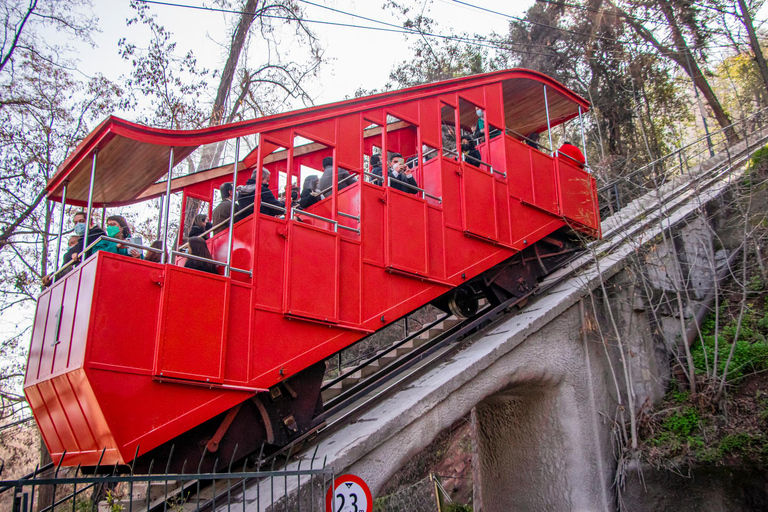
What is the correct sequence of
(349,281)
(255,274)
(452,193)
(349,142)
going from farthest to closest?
(452,193), (349,142), (349,281), (255,274)

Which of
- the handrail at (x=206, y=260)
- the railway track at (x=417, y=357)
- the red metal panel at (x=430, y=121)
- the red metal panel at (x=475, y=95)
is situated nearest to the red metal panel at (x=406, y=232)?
the red metal panel at (x=430, y=121)

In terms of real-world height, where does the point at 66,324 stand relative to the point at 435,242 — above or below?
below

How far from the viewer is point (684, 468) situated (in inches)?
291

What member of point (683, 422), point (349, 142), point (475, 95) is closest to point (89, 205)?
point (349, 142)

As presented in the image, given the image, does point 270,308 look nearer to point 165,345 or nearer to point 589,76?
point 165,345

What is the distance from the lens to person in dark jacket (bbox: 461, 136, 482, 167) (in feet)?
26.9

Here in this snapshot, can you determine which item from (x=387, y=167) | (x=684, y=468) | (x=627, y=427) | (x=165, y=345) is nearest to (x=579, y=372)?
(x=627, y=427)

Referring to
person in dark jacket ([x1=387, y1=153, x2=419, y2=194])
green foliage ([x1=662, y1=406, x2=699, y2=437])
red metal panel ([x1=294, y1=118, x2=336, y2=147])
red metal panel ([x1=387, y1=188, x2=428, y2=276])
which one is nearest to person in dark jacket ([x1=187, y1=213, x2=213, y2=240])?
red metal panel ([x1=294, y1=118, x2=336, y2=147])

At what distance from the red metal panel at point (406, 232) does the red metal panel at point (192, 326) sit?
226 centimetres

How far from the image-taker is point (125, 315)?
15.3 feet

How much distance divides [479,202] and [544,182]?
6.10ft

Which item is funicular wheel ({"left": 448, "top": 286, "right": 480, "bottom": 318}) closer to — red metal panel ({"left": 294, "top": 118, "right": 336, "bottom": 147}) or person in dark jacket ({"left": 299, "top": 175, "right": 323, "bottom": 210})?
person in dark jacket ({"left": 299, "top": 175, "right": 323, "bottom": 210})

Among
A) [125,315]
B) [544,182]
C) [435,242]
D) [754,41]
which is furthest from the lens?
[754,41]

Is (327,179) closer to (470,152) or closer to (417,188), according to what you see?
(417,188)
